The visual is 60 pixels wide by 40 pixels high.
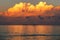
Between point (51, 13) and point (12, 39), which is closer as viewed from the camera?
point (12, 39)

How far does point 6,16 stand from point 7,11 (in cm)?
41

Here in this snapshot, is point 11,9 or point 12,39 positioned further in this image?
point 11,9

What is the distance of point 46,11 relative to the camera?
1823 centimetres

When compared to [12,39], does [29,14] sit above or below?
above

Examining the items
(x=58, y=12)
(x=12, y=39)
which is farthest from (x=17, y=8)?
(x=12, y=39)

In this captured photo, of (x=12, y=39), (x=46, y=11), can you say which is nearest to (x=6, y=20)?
(x=46, y=11)

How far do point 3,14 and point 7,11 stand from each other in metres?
0.51

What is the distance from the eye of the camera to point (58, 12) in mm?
17781

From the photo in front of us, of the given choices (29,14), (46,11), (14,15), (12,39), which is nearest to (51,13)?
(46,11)

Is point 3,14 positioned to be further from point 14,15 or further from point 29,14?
point 29,14

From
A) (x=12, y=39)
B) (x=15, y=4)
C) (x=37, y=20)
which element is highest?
(x=15, y=4)

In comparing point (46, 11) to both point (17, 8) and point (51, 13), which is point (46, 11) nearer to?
point (51, 13)

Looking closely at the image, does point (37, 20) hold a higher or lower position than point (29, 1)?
lower

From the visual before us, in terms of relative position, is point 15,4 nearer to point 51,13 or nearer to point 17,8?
point 17,8
